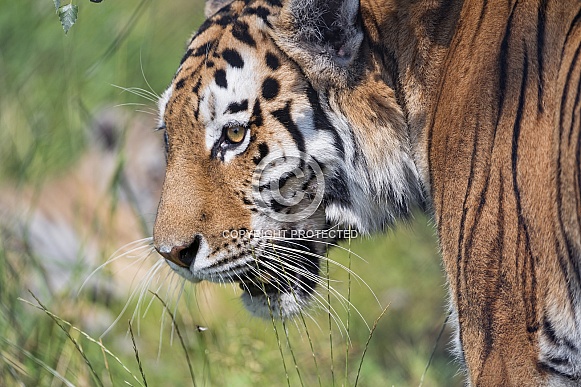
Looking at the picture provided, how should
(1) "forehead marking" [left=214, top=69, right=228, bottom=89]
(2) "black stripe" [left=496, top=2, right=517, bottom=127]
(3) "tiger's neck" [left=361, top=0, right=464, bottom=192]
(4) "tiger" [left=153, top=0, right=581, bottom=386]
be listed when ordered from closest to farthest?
(4) "tiger" [left=153, top=0, right=581, bottom=386] → (2) "black stripe" [left=496, top=2, right=517, bottom=127] → (3) "tiger's neck" [left=361, top=0, right=464, bottom=192] → (1) "forehead marking" [left=214, top=69, right=228, bottom=89]

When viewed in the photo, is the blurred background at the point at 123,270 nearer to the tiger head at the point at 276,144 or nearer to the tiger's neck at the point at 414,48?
the tiger head at the point at 276,144

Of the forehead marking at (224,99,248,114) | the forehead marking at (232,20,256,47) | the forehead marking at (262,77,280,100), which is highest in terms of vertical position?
the forehead marking at (232,20,256,47)

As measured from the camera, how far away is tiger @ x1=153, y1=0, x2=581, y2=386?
1.85 metres

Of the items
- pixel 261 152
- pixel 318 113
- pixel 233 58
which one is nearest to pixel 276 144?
pixel 261 152

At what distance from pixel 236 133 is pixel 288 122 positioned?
0.50 feet

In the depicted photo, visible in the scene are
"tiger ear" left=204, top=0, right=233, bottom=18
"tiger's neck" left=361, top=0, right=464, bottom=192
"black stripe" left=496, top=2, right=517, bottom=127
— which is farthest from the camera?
"tiger ear" left=204, top=0, right=233, bottom=18

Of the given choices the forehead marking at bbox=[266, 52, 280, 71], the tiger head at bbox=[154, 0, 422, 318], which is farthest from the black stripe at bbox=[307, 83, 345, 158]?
the forehead marking at bbox=[266, 52, 280, 71]

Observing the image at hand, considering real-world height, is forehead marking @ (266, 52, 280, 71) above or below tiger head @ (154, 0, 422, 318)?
above

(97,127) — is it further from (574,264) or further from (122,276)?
(574,264)

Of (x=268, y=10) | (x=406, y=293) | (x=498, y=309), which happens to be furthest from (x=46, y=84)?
(x=498, y=309)

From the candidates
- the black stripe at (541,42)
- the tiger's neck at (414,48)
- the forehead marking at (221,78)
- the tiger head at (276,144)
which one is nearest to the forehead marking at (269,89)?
the tiger head at (276,144)

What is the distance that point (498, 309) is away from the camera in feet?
6.10

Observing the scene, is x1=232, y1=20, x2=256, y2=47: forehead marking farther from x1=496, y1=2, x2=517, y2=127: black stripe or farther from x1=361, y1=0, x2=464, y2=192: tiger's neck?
x1=496, y1=2, x2=517, y2=127: black stripe

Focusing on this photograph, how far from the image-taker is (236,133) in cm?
230
